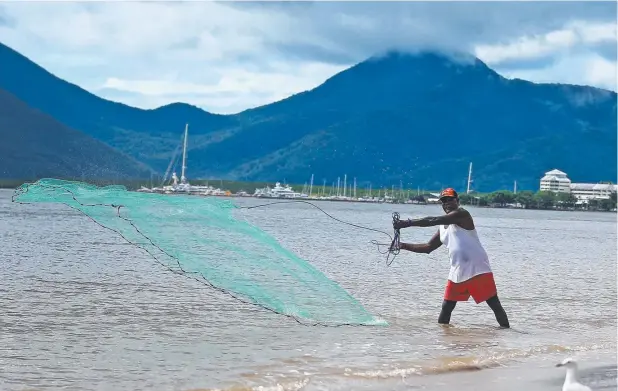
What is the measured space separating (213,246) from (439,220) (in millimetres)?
4591

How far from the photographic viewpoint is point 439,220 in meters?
11.9

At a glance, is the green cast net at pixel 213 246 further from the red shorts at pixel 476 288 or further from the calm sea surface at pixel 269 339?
the red shorts at pixel 476 288

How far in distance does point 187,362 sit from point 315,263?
1900cm

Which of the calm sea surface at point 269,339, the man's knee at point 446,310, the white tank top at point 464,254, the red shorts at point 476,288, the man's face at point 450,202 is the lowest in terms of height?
the calm sea surface at point 269,339

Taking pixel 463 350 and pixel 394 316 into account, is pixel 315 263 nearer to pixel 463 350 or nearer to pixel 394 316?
pixel 394 316

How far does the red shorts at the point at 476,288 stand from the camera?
1274 centimetres

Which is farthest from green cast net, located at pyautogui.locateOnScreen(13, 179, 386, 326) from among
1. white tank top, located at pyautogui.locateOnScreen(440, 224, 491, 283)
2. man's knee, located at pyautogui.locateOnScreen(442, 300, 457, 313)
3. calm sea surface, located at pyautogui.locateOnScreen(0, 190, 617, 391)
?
white tank top, located at pyautogui.locateOnScreen(440, 224, 491, 283)

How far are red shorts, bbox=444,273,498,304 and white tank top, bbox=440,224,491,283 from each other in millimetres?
77

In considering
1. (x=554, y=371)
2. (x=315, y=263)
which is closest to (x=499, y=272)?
(x=315, y=263)

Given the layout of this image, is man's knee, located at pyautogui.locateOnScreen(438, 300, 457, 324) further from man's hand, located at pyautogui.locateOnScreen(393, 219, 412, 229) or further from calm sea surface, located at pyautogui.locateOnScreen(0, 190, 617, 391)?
man's hand, located at pyautogui.locateOnScreen(393, 219, 412, 229)

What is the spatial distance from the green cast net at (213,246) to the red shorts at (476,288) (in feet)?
6.13

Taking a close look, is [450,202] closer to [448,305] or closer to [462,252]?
[462,252]

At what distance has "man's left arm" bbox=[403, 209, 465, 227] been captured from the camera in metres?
11.3

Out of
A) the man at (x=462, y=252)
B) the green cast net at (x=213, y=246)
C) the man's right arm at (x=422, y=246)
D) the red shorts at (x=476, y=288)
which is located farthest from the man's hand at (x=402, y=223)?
the green cast net at (x=213, y=246)
